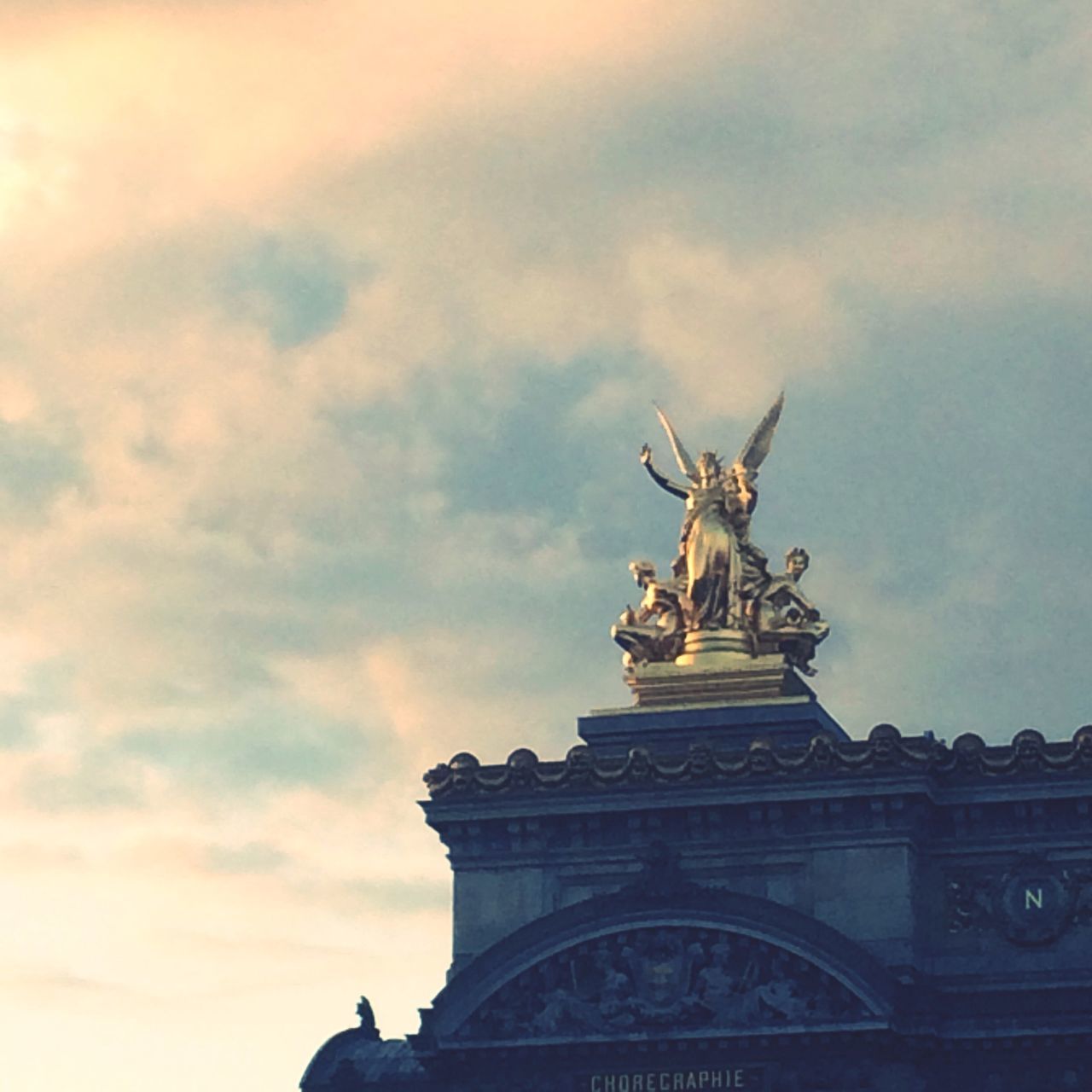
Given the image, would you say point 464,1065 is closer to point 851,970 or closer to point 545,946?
point 545,946

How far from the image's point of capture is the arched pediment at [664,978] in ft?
260

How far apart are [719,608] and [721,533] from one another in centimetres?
156

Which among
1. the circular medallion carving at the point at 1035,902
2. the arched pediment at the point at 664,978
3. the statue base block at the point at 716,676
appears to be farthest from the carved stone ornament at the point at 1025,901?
the statue base block at the point at 716,676

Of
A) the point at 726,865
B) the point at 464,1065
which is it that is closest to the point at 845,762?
the point at 726,865

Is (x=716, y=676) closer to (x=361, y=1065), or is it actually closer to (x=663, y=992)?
(x=663, y=992)

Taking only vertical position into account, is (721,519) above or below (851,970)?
above

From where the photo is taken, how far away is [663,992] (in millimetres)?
80250

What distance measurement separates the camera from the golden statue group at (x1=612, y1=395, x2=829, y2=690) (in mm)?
84688

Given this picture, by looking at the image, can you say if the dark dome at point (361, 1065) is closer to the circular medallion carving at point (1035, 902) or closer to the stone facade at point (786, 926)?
the stone facade at point (786, 926)

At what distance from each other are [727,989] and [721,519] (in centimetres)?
1067

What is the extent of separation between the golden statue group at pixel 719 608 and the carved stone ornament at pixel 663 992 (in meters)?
6.44

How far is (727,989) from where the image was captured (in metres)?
79.9

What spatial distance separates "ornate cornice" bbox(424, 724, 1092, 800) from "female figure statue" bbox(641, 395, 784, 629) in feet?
11.9

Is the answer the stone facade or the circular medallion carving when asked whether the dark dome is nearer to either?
the stone facade
